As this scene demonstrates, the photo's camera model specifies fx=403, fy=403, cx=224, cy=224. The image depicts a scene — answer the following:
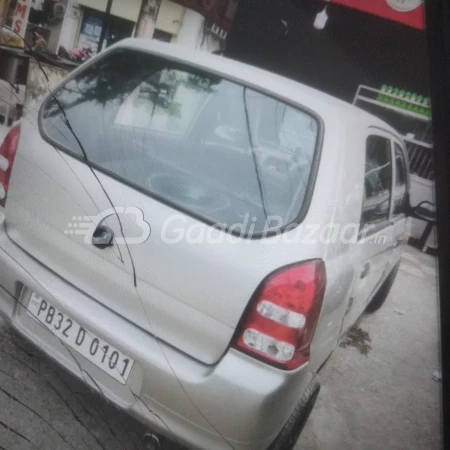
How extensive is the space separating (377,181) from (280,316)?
829 mm

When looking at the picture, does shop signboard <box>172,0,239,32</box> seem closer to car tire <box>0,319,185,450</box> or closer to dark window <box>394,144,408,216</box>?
dark window <box>394,144,408,216</box>

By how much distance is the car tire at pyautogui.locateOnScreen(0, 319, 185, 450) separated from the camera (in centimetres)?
116

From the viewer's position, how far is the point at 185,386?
39.2 inches

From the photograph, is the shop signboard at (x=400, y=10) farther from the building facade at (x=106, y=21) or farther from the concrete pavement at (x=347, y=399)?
the building facade at (x=106, y=21)

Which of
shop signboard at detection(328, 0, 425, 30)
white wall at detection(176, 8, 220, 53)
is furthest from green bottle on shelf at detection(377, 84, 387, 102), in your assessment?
white wall at detection(176, 8, 220, 53)

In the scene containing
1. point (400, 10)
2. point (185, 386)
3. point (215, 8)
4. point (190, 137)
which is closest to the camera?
point (400, 10)

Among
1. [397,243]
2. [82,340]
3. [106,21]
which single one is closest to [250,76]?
[106,21]

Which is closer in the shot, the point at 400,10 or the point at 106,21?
the point at 400,10

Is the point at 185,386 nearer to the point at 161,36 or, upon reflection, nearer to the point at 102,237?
the point at 102,237

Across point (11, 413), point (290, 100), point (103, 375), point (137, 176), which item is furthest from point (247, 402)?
point (290, 100)

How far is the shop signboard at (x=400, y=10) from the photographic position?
547 millimetres

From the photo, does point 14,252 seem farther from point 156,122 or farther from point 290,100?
point 290,100

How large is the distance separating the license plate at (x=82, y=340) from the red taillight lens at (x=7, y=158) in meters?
0.36

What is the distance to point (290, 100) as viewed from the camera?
4.05ft
